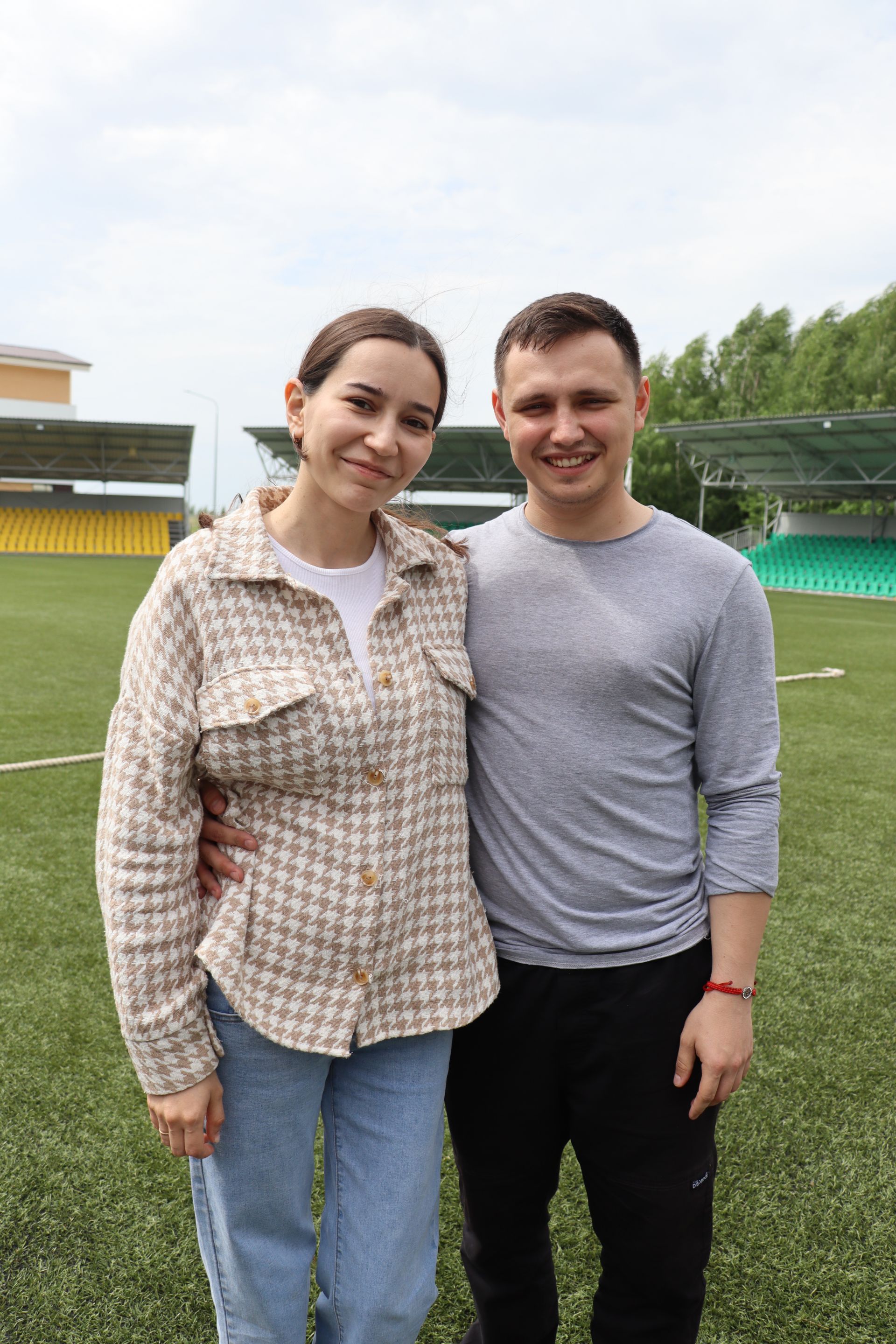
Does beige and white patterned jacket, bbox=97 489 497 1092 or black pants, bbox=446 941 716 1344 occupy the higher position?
beige and white patterned jacket, bbox=97 489 497 1092

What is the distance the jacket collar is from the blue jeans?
2.05 ft

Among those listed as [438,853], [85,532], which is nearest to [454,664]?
[438,853]

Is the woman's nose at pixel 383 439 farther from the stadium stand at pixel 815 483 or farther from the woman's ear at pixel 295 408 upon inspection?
the stadium stand at pixel 815 483

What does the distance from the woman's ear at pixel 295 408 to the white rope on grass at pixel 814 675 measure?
8.66 m

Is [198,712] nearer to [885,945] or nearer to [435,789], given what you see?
[435,789]

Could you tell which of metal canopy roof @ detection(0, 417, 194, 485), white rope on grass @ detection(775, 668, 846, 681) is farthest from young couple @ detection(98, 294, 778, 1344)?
metal canopy roof @ detection(0, 417, 194, 485)

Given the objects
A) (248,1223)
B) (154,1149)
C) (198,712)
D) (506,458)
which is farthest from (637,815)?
(506,458)

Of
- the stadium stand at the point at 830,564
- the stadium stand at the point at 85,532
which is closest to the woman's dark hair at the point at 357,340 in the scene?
the stadium stand at the point at 830,564

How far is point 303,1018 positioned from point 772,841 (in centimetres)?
81

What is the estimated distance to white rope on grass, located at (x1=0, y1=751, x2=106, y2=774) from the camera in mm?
5539

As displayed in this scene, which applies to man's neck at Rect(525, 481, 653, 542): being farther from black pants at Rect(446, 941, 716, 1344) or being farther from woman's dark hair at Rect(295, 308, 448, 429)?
black pants at Rect(446, 941, 716, 1344)

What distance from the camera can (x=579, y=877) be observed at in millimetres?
1539

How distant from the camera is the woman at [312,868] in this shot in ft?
4.20

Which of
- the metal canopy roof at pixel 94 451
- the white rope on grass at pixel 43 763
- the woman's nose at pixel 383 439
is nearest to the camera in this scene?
the woman's nose at pixel 383 439
